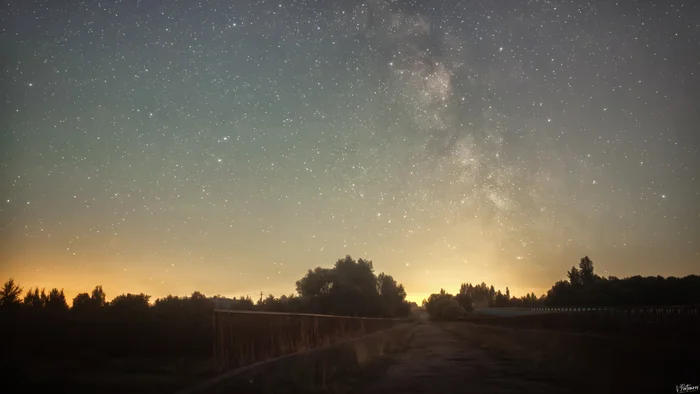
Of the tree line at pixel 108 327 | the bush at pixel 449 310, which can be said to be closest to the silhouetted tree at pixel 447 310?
the bush at pixel 449 310

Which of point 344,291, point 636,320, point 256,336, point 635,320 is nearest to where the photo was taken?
point 256,336

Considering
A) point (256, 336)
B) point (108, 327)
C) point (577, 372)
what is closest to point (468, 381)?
point (577, 372)

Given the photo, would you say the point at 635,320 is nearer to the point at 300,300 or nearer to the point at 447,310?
the point at 300,300

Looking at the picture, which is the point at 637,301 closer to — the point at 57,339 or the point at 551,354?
the point at 551,354

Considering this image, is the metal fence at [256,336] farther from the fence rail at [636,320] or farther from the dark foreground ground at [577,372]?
the fence rail at [636,320]

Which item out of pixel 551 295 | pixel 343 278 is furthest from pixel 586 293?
pixel 343 278

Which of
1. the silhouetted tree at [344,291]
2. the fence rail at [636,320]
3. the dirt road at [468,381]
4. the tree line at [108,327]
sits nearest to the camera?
the dirt road at [468,381]

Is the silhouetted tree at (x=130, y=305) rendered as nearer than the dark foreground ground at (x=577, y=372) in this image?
No

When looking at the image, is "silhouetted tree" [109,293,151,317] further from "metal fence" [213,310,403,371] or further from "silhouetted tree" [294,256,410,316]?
"metal fence" [213,310,403,371]

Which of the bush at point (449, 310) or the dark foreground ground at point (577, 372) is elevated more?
the dark foreground ground at point (577, 372)

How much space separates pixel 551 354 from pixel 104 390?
583 inches

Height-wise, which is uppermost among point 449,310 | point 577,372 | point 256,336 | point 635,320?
point 256,336

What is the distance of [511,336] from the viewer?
1081 inches

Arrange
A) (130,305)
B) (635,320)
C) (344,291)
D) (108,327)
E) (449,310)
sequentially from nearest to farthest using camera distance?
1. (635,320)
2. (108,327)
3. (130,305)
4. (344,291)
5. (449,310)
